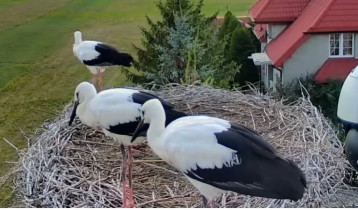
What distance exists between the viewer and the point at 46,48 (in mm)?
10078

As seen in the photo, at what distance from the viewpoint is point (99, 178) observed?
2676 mm

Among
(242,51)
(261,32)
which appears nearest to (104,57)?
(242,51)

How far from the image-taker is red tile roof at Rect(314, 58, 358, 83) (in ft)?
25.5

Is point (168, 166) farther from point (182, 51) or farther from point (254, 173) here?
point (182, 51)

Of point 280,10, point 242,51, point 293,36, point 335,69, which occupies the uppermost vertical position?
point 280,10

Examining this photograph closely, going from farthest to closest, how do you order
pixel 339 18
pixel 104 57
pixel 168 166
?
1. pixel 339 18
2. pixel 104 57
3. pixel 168 166

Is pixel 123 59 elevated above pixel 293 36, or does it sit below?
above

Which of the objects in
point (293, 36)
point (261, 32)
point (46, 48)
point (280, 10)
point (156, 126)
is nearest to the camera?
point (156, 126)

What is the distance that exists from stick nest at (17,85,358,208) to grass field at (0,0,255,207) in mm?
359

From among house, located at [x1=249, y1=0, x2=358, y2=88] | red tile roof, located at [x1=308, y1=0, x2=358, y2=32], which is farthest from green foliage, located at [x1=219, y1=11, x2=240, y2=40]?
red tile roof, located at [x1=308, y1=0, x2=358, y2=32]

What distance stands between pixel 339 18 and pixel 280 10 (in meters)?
1.23

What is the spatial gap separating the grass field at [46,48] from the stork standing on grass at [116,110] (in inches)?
25.1

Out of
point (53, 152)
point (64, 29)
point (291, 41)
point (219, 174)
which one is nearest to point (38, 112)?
point (53, 152)

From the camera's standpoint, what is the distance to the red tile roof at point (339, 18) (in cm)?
768
